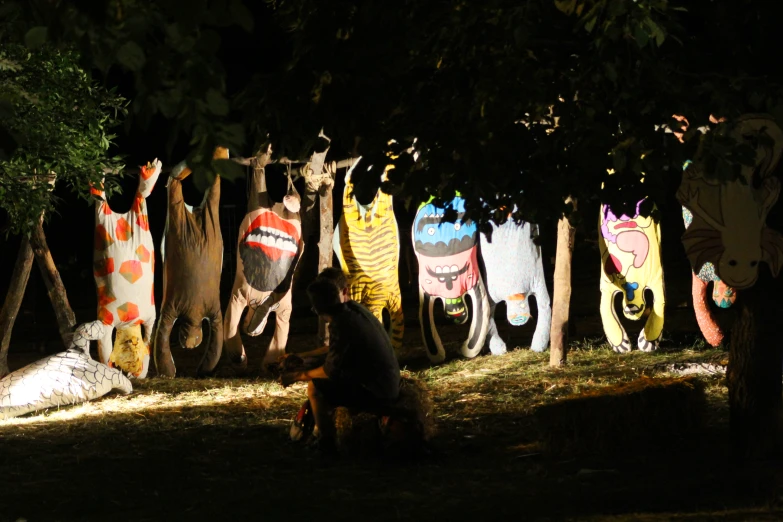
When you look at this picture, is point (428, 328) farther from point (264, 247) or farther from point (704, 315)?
point (704, 315)

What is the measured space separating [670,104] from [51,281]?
21.9 feet

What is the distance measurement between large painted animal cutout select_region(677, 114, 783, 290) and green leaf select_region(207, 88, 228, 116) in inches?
122

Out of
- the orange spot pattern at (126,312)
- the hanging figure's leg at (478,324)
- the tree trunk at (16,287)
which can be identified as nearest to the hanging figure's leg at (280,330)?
the orange spot pattern at (126,312)

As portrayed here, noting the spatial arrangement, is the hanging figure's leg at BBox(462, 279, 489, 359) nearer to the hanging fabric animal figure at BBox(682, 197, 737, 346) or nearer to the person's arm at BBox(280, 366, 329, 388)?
the hanging fabric animal figure at BBox(682, 197, 737, 346)

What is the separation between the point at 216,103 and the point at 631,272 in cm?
700

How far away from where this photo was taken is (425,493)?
4.95 metres

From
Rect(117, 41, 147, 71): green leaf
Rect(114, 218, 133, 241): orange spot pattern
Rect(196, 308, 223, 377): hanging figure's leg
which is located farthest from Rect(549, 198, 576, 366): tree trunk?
Rect(117, 41, 147, 71): green leaf

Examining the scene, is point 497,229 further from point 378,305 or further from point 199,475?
point 199,475

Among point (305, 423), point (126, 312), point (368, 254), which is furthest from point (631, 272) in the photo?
point (126, 312)

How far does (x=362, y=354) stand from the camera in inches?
219

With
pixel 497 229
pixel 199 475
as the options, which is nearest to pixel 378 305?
pixel 497 229

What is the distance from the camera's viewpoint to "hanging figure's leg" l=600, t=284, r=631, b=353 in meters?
9.27

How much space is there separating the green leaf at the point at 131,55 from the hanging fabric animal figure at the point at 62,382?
5.69m

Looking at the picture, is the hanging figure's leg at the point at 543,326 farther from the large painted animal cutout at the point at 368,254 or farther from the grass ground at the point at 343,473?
the grass ground at the point at 343,473
